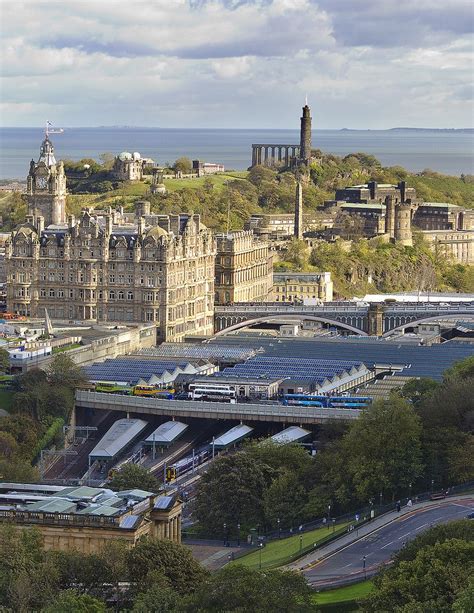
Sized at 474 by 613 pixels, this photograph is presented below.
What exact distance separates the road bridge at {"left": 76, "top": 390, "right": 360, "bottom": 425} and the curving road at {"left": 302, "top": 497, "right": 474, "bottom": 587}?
1881cm

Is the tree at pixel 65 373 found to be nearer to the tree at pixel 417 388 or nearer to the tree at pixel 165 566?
the tree at pixel 417 388

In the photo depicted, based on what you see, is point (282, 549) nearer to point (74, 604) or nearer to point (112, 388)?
point (74, 604)

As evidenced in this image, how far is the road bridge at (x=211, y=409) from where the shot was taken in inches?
3548

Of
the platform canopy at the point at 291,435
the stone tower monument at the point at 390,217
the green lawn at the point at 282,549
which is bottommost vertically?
the green lawn at the point at 282,549

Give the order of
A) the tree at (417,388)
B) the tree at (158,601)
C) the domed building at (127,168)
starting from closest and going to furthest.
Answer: the tree at (158,601)
the tree at (417,388)
the domed building at (127,168)

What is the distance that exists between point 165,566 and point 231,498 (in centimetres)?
1786

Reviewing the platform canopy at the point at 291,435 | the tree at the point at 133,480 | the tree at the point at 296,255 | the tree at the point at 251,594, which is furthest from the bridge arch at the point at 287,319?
the tree at the point at 251,594

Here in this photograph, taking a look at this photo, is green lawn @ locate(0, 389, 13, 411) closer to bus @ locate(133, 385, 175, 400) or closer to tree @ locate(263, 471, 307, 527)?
bus @ locate(133, 385, 175, 400)

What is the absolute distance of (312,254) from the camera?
160 metres

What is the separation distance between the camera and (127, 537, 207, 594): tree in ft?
185

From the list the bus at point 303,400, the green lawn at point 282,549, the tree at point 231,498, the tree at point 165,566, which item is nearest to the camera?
the tree at point 165,566

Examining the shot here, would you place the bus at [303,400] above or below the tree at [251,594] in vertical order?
below

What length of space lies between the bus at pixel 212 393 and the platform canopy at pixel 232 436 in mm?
3824

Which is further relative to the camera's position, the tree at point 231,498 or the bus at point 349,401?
the bus at point 349,401
